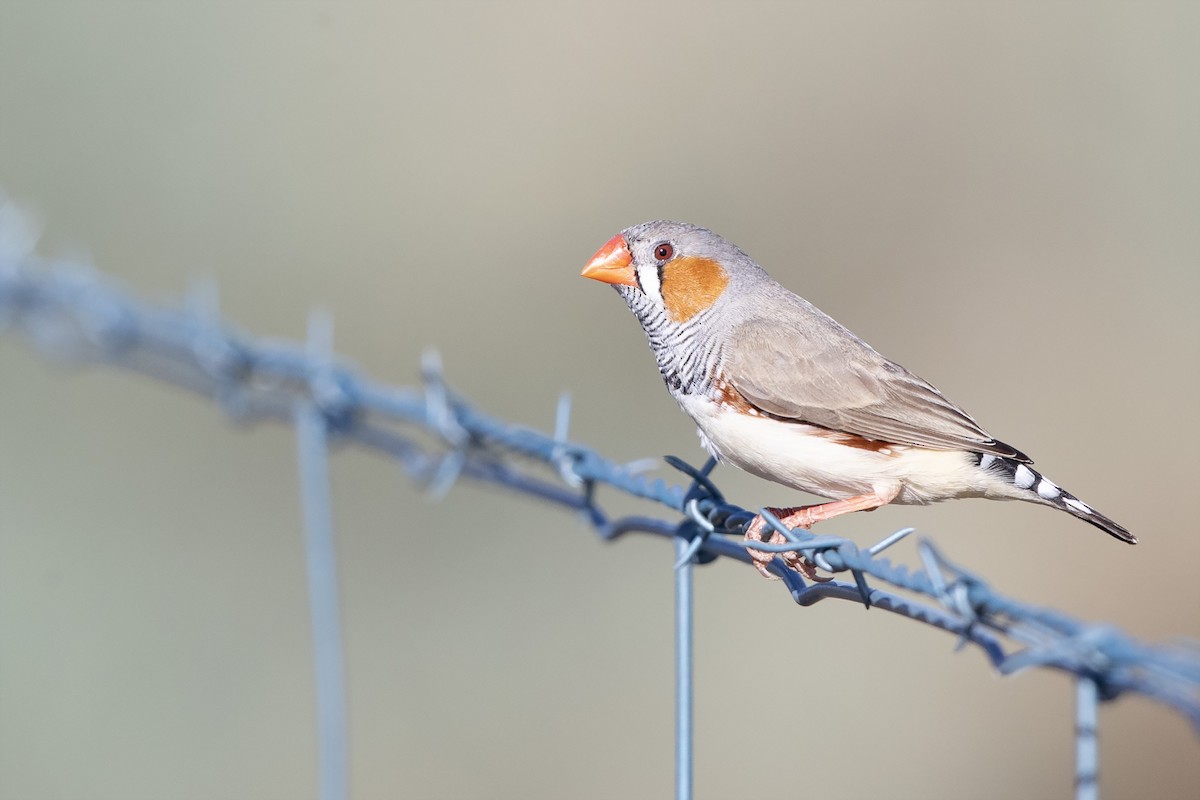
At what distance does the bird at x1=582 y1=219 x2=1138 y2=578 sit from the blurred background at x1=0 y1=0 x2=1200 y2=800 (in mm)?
1478

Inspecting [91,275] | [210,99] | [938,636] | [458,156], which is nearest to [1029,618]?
[91,275]

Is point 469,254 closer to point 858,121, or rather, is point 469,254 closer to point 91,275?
point 858,121

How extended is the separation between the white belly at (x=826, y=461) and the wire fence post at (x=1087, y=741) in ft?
5.17

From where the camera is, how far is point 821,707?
583 centimetres

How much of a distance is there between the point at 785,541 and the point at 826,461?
367 millimetres

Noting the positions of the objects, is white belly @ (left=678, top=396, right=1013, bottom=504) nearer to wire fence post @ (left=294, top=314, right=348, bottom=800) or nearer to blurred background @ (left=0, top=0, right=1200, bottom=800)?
wire fence post @ (left=294, top=314, right=348, bottom=800)

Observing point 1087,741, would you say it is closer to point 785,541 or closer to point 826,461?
point 785,541

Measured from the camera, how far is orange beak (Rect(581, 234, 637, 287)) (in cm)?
328

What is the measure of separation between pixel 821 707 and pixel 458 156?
4.54 metres

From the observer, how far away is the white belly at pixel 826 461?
2.89m

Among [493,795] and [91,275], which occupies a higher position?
[91,275]

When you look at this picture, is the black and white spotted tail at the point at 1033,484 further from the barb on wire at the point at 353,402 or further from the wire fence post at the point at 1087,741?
the wire fence post at the point at 1087,741

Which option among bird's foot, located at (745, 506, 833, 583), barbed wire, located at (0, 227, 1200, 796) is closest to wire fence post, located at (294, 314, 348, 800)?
barbed wire, located at (0, 227, 1200, 796)

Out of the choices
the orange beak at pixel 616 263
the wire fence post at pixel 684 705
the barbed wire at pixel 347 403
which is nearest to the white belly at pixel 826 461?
the orange beak at pixel 616 263
